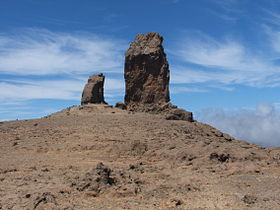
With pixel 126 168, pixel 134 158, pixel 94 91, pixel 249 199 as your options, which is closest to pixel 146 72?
pixel 94 91

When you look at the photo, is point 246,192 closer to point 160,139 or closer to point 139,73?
point 160,139

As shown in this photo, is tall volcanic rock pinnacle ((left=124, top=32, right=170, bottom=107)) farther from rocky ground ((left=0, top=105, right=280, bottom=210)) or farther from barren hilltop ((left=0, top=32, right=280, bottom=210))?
rocky ground ((left=0, top=105, right=280, bottom=210))

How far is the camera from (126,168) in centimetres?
1537

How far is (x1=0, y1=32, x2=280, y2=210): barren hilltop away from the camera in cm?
1055

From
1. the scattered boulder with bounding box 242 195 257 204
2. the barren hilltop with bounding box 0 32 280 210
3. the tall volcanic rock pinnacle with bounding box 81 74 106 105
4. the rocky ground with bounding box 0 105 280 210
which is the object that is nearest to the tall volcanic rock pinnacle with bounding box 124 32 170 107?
the barren hilltop with bounding box 0 32 280 210

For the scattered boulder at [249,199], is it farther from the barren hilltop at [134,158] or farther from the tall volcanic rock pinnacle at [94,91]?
the tall volcanic rock pinnacle at [94,91]

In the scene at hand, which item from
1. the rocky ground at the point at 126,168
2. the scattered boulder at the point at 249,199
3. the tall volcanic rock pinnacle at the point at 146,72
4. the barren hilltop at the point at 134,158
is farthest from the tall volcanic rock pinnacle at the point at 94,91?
the scattered boulder at the point at 249,199

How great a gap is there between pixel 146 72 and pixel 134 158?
14.6m

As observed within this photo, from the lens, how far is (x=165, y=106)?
3064cm

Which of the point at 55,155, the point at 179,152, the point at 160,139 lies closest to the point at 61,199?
the point at 179,152

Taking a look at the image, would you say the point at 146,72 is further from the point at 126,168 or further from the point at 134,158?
the point at 126,168

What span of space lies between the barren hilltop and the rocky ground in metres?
0.03

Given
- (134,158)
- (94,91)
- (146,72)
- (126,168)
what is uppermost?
(146,72)

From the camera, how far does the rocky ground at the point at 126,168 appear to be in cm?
1035
